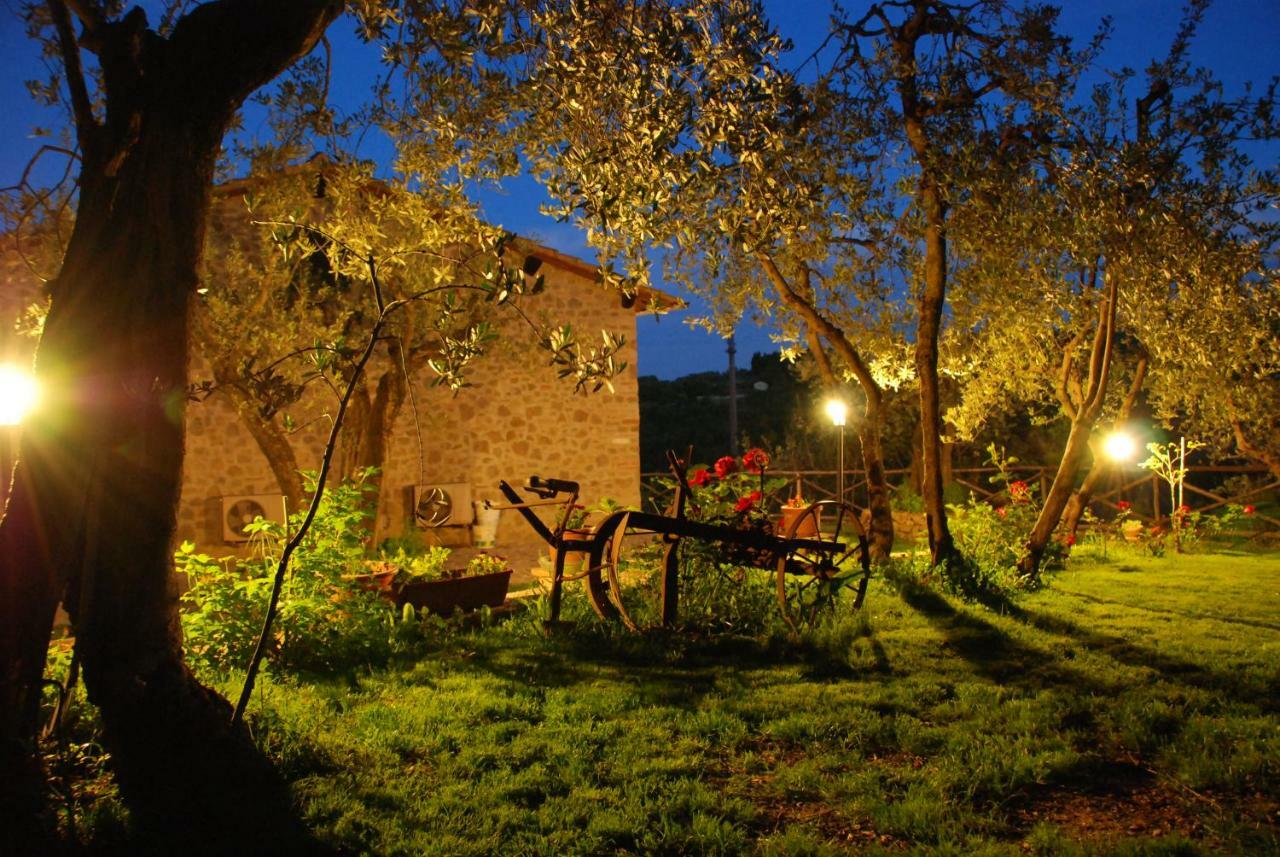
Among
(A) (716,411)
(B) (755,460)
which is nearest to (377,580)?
(B) (755,460)

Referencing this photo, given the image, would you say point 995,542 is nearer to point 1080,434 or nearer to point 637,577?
point 1080,434

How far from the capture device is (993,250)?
764 centimetres

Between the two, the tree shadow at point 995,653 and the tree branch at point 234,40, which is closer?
A: the tree branch at point 234,40

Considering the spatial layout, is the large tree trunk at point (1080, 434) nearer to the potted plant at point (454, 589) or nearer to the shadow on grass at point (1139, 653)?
the shadow on grass at point (1139, 653)

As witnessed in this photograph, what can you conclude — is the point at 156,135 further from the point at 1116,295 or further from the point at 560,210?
the point at 1116,295

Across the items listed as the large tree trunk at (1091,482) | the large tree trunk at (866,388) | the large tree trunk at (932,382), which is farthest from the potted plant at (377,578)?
the large tree trunk at (1091,482)

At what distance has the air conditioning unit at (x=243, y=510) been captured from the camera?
12539 mm

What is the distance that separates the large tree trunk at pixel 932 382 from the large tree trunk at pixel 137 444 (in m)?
6.15

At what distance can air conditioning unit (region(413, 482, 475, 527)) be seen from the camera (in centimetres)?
1364

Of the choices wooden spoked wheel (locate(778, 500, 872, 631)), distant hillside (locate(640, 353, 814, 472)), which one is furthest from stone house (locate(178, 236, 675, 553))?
distant hillside (locate(640, 353, 814, 472))

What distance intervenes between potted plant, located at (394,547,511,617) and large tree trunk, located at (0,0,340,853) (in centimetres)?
318

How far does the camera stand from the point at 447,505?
45.1ft

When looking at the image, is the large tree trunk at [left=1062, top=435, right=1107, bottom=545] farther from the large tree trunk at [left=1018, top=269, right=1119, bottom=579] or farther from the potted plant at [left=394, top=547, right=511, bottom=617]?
the potted plant at [left=394, top=547, right=511, bottom=617]

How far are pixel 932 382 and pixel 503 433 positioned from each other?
7.78m
